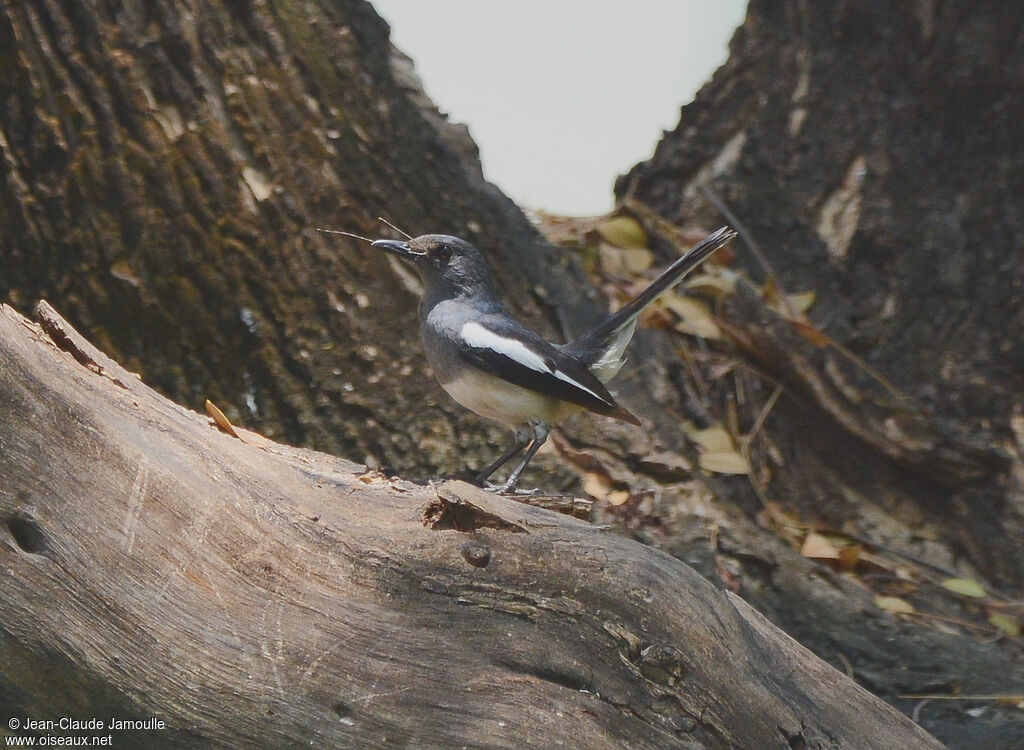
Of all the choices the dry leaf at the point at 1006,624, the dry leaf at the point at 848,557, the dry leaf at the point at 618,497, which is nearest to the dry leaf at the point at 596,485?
the dry leaf at the point at 618,497

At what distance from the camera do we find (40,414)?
223 cm

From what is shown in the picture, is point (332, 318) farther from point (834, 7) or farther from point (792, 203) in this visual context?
point (834, 7)

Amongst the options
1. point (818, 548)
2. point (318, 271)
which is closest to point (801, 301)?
point (818, 548)

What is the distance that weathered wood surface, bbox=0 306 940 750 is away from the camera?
2.14m

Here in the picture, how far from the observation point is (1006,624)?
12.7 feet

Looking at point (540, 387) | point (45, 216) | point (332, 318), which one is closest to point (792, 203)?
point (540, 387)

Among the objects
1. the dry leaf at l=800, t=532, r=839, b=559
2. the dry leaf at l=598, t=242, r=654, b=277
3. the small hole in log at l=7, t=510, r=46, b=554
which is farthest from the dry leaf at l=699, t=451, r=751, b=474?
the small hole in log at l=7, t=510, r=46, b=554

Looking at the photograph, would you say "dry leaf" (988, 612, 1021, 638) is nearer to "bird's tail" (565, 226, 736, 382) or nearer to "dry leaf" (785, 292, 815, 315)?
"dry leaf" (785, 292, 815, 315)

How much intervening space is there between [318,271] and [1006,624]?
9.27 ft

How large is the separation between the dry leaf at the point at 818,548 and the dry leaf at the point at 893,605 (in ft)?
0.72

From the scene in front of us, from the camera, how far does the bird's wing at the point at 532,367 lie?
11.3 feet

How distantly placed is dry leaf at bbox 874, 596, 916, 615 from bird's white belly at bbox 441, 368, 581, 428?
4.47ft

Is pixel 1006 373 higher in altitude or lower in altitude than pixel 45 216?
lower

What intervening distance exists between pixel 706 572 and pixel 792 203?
2.07 m
